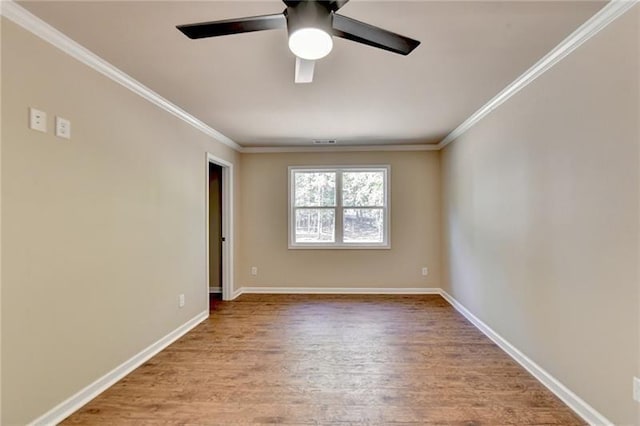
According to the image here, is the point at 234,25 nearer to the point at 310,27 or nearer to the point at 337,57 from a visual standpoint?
the point at 310,27

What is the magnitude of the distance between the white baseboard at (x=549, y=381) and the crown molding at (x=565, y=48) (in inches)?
87.0

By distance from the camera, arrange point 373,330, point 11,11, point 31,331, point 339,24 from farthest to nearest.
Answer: point 373,330
point 31,331
point 11,11
point 339,24

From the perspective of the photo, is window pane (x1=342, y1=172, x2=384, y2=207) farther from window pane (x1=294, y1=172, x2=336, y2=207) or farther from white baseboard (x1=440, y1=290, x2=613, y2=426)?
white baseboard (x1=440, y1=290, x2=613, y2=426)

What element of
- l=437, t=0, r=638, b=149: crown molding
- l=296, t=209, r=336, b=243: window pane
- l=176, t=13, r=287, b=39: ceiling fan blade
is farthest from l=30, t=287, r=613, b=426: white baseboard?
l=176, t=13, r=287, b=39: ceiling fan blade

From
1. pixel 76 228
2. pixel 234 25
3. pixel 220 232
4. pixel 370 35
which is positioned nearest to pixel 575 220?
pixel 370 35

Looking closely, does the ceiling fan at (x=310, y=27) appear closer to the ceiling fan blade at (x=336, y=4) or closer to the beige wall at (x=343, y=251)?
the ceiling fan blade at (x=336, y=4)

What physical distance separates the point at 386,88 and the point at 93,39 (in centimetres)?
215

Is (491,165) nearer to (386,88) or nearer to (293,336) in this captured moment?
(386,88)

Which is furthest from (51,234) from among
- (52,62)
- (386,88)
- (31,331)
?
(386,88)

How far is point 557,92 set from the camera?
2.32 m

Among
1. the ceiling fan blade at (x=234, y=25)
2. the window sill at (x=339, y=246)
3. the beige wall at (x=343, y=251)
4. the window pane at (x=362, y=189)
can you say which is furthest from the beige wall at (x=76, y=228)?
the window pane at (x=362, y=189)

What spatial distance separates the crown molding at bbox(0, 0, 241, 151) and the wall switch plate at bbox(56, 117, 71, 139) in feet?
1.45

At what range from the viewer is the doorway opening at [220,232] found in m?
5.04

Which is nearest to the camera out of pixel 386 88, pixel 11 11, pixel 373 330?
pixel 11 11
